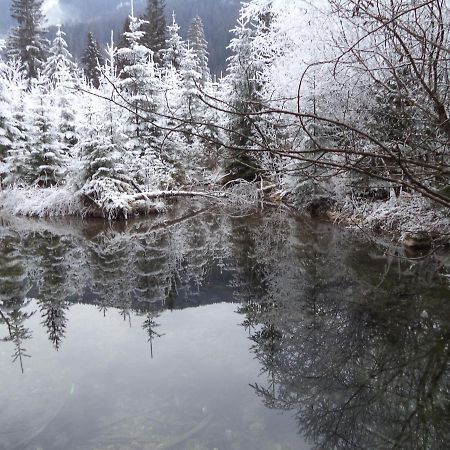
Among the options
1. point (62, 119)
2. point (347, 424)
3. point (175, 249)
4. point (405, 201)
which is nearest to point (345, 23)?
point (405, 201)

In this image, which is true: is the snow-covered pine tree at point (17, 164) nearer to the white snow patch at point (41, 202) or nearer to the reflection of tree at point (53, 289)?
the white snow patch at point (41, 202)

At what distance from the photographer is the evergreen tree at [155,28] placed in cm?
3822

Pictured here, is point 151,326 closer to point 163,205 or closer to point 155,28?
point 163,205

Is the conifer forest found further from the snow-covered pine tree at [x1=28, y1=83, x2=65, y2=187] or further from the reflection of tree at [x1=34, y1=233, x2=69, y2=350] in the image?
the snow-covered pine tree at [x1=28, y1=83, x2=65, y2=187]

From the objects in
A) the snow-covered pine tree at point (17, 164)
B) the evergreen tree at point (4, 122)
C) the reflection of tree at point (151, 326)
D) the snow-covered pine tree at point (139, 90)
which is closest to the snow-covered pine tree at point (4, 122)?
the evergreen tree at point (4, 122)

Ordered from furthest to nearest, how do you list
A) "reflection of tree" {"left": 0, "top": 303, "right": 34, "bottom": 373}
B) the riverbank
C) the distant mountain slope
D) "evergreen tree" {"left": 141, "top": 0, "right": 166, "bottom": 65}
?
1. the distant mountain slope
2. "evergreen tree" {"left": 141, "top": 0, "right": 166, "bottom": 65}
3. the riverbank
4. "reflection of tree" {"left": 0, "top": 303, "right": 34, "bottom": 373}

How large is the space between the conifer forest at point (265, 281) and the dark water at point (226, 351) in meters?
0.03

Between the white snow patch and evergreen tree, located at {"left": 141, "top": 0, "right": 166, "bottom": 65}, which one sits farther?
evergreen tree, located at {"left": 141, "top": 0, "right": 166, "bottom": 65}

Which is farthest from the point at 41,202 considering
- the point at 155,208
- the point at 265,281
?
the point at 265,281

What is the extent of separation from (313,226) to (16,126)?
53.8 ft

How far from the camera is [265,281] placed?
24.6 feet

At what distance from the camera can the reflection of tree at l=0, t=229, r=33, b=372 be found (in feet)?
18.2

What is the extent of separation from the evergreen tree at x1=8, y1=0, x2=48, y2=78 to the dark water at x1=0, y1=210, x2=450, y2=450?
32.7 metres

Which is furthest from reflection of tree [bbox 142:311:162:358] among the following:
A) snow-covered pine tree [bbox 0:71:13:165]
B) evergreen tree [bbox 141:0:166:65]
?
evergreen tree [bbox 141:0:166:65]
